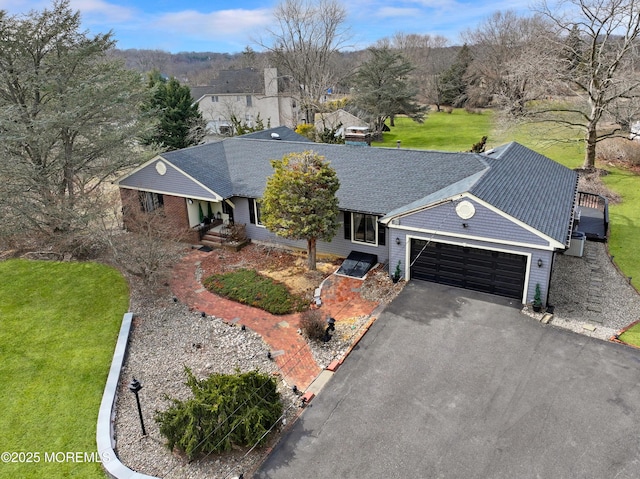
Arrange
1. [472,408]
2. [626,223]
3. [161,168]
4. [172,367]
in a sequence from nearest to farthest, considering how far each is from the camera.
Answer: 1. [472,408]
2. [172,367]
3. [161,168]
4. [626,223]

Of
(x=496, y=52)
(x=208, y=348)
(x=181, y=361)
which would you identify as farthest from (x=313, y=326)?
(x=496, y=52)

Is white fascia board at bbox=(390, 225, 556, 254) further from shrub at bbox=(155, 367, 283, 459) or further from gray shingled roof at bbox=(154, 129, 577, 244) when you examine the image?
shrub at bbox=(155, 367, 283, 459)

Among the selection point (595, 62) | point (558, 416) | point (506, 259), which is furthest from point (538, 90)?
point (558, 416)

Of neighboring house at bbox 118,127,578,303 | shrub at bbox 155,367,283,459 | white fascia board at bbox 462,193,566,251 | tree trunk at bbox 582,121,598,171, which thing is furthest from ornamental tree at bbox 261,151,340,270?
tree trunk at bbox 582,121,598,171

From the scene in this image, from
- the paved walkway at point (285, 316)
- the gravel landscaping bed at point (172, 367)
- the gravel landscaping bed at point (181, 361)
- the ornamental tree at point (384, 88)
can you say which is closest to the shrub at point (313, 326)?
the gravel landscaping bed at point (181, 361)

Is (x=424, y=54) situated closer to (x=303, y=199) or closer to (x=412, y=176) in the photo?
(x=412, y=176)

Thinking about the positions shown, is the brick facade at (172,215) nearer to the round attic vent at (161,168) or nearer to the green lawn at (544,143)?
the round attic vent at (161,168)

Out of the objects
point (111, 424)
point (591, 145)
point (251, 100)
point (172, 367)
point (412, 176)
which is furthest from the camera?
point (251, 100)

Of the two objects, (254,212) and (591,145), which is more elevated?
(591,145)
